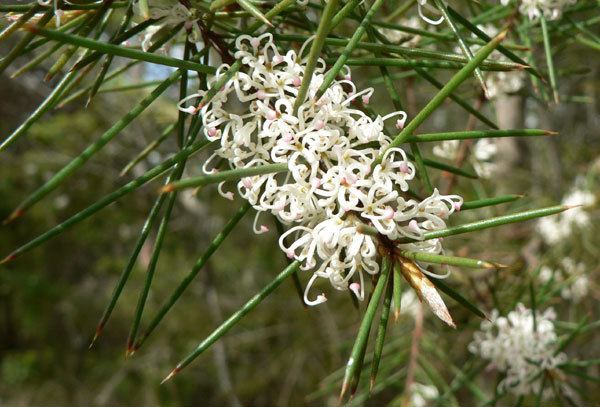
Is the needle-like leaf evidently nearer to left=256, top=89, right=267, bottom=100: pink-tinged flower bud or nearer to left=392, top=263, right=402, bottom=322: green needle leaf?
left=256, top=89, right=267, bottom=100: pink-tinged flower bud

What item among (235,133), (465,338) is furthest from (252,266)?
(235,133)

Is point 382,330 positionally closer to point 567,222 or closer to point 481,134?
point 481,134

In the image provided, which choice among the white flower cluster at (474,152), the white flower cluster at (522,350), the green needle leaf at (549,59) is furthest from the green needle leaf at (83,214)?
the white flower cluster at (474,152)

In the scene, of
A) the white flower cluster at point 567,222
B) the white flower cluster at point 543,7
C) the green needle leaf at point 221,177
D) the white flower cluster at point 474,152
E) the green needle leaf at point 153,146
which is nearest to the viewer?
the green needle leaf at point 221,177

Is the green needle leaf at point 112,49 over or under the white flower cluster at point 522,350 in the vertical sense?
over

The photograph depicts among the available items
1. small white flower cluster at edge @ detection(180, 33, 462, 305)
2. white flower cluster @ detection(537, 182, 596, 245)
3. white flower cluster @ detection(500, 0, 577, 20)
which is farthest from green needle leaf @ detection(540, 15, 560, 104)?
white flower cluster @ detection(537, 182, 596, 245)

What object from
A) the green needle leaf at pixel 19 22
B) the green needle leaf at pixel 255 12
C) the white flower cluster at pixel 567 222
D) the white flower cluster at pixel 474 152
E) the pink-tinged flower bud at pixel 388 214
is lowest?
the white flower cluster at pixel 567 222

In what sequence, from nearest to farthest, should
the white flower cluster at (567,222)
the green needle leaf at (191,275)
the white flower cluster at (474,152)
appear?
the green needle leaf at (191,275), the white flower cluster at (474,152), the white flower cluster at (567,222)

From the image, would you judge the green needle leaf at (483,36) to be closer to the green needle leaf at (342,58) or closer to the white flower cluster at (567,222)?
the green needle leaf at (342,58)
